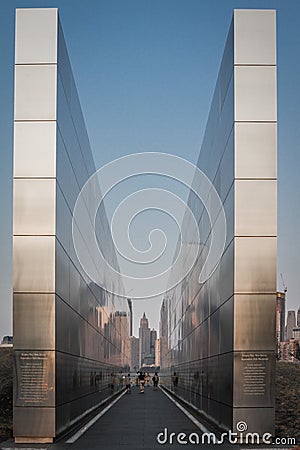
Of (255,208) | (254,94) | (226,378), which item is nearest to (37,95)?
(254,94)

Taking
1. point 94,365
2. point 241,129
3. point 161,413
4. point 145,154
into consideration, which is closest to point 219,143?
point 241,129

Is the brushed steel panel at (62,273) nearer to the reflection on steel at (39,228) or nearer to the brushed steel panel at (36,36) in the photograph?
the reflection on steel at (39,228)

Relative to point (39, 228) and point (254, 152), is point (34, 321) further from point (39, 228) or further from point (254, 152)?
point (254, 152)

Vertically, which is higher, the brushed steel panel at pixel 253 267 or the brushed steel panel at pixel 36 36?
the brushed steel panel at pixel 36 36

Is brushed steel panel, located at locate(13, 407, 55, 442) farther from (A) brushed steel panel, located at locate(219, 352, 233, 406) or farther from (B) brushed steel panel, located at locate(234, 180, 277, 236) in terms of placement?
(B) brushed steel panel, located at locate(234, 180, 277, 236)

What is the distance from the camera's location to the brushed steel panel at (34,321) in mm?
15992

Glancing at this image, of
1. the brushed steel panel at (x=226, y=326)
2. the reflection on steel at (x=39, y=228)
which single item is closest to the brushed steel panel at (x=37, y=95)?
the reflection on steel at (x=39, y=228)

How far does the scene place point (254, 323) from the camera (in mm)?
15977

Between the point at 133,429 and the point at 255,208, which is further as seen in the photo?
the point at 133,429

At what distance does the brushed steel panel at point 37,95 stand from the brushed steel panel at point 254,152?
12.8 ft

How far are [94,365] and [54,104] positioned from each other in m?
15.5

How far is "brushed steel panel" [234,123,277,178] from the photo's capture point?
16.3 meters

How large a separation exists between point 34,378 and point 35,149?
4.67 m

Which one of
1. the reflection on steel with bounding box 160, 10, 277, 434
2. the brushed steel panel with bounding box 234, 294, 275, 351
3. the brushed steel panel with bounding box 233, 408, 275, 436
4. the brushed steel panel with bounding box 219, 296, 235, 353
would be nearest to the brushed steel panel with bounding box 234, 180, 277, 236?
the reflection on steel with bounding box 160, 10, 277, 434
